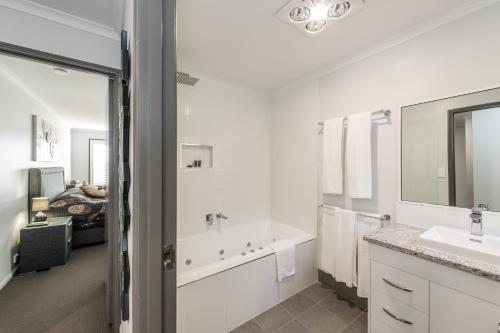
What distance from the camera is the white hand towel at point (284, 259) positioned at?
198 centimetres

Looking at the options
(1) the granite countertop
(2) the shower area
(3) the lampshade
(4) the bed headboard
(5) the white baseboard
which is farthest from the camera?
(4) the bed headboard

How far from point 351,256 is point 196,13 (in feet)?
8.00

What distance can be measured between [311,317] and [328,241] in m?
0.72

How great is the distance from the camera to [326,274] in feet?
7.49

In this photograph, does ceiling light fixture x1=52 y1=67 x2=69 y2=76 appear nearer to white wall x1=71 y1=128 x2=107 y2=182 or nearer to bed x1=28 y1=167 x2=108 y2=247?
bed x1=28 y1=167 x2=108 y2=247

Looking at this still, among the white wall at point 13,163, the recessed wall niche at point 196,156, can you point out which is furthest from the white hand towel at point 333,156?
the white wall at point 13,163

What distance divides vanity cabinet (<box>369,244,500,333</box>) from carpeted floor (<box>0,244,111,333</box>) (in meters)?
2.22

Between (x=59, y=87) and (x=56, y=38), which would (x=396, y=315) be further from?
(x=59, y=87)

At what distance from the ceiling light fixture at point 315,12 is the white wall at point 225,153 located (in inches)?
51.0

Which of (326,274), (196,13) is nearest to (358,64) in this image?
(196,13)

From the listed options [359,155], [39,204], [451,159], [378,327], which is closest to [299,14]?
[359,155]

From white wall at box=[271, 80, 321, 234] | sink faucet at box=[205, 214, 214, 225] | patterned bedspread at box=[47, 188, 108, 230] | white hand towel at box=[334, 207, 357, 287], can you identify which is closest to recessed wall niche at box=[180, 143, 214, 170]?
sink faucet at box=[205, 214, 214, 225]

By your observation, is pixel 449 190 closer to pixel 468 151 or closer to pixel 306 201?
pixel 468 151

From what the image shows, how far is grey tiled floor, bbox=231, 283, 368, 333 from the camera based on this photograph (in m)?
1.70
